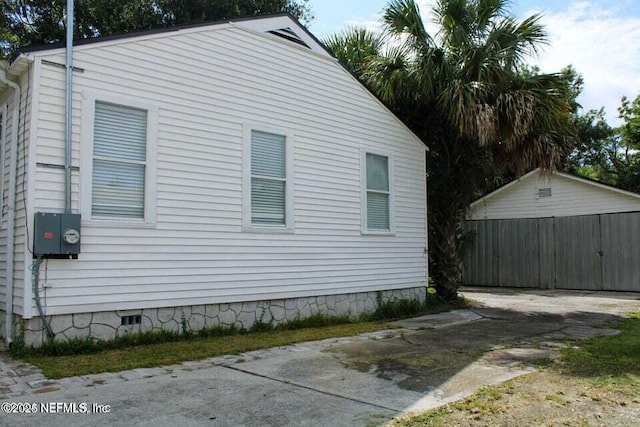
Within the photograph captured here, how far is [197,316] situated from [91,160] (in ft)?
8.29

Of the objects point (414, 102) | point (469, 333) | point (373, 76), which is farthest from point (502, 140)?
point (469, 333)

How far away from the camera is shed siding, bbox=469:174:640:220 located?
589 inches

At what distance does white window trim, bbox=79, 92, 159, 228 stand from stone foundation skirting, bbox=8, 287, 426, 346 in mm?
1144

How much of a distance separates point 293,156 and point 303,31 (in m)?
2.27

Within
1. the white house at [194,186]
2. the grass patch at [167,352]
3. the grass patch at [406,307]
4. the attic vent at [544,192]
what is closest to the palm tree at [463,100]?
the grass patch at [406,307]

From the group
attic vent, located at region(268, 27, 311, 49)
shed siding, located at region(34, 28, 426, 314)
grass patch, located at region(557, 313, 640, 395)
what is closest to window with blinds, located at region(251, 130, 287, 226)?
shed siding, located at region(34, 28, 426, 314)

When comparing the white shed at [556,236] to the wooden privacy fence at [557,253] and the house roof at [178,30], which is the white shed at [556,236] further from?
the house roof at [178,30]

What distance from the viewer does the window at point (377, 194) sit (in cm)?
988

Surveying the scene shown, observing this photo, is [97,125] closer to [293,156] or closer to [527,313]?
[293,156]

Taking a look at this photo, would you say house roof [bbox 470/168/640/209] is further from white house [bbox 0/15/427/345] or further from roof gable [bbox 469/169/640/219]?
white house [bbox 0/15/427/345]

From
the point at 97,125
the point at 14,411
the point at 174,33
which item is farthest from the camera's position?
the point at 174,33

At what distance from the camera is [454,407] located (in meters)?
4.20

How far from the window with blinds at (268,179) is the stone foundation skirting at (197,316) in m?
1.35

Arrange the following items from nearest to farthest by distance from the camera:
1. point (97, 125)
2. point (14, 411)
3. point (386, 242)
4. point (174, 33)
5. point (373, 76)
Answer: point (14, 411)
point (97, 125)
point (174, 33)
point (386, 242)
point (373, 76)
